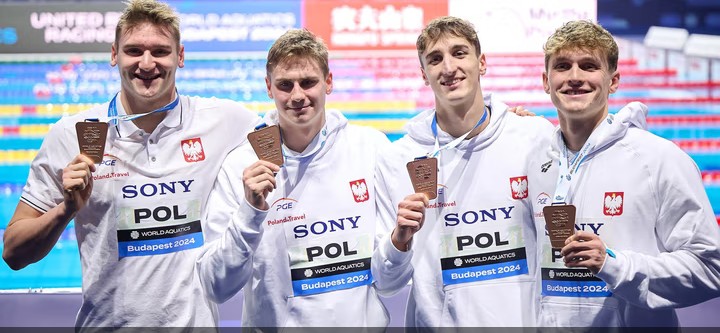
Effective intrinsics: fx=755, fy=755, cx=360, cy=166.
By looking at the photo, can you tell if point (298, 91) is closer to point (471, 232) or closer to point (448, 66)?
point (448, 66)

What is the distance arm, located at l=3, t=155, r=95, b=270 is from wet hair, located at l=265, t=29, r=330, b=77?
0.94 m

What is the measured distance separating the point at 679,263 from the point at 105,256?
250cm

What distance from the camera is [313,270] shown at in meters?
3.38

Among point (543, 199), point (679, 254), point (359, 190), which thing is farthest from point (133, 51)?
point (679, 254)

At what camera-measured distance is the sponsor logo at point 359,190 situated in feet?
11.3

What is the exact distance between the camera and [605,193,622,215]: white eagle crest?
3.14 meters

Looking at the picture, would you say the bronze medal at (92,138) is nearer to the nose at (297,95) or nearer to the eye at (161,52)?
the eye at (161,52)

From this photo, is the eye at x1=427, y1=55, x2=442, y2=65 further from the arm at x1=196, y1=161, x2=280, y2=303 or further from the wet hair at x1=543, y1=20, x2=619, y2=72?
the arm at x1=196, y1=161, x2=280, y2=303

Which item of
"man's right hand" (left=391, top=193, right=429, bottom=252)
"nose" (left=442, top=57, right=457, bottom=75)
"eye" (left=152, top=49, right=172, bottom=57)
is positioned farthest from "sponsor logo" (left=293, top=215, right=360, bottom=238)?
"eye" (left=152, top=49, right=172, bottom=57)

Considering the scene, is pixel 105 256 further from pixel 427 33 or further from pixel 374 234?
pixel 427 33

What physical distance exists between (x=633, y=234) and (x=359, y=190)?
3.93 feet

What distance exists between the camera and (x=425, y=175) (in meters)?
3.15

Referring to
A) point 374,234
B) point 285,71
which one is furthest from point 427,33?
point 374,234

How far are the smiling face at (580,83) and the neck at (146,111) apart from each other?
181cm
